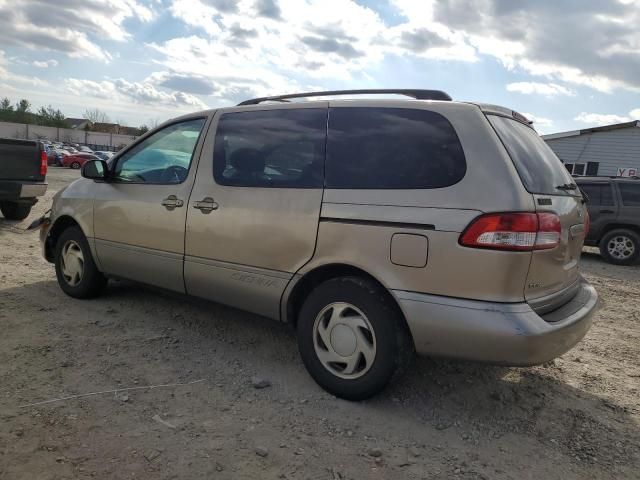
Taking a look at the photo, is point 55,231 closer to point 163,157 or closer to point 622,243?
point 163,157

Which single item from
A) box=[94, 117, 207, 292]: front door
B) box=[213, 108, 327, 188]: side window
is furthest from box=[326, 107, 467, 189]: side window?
box=[94, 117, 207, 292]: front door

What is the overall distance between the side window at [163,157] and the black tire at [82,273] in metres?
0.78

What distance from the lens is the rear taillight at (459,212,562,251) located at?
8.66 ft

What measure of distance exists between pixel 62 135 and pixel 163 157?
88.8m

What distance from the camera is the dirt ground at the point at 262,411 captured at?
2.54 m

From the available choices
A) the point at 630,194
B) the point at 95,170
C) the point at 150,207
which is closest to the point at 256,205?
the point at 150,207

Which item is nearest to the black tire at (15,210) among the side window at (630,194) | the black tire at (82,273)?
the black tire at (82,273)

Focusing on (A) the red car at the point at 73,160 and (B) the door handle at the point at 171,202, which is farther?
(A) the red car at the point at 73,160

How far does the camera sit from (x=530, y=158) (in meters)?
3.03

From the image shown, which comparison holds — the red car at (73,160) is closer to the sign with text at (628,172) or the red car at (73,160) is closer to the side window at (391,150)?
the sign with text at (628,172)

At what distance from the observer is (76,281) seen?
496 cm

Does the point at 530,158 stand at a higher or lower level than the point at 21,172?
higher

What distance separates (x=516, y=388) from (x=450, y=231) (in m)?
1.47

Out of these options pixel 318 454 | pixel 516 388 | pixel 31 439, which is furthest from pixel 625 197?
pixel 31 439
